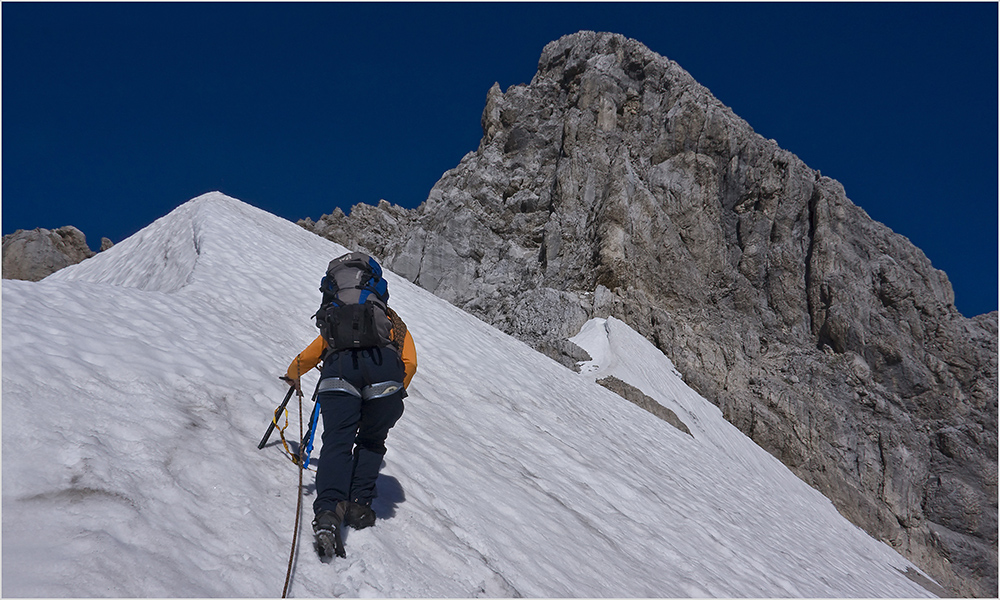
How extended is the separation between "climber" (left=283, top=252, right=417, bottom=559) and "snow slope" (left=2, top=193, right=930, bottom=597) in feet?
1.21

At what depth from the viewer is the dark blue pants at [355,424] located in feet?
10.7

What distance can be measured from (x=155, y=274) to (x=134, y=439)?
8066 mm

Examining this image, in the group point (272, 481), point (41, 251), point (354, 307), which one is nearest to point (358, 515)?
point (272, 481)

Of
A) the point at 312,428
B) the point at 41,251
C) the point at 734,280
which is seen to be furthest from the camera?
the point at 734,280

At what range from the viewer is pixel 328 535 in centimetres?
308

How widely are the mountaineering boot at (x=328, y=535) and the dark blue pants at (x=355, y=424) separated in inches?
3.0

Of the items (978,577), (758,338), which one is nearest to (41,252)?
(758,338)

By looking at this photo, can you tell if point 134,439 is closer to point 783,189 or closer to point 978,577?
point 978,577

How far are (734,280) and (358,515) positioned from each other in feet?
124

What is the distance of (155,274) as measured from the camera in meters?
10.2

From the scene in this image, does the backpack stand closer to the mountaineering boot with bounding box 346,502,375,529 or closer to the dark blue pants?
the dark blue pants

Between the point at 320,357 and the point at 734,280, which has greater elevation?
the point at 734,280

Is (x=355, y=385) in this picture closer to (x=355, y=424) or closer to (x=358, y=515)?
(x=355, y=424)

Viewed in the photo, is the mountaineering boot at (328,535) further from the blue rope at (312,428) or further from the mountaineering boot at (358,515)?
the blue rope at (312,428)
